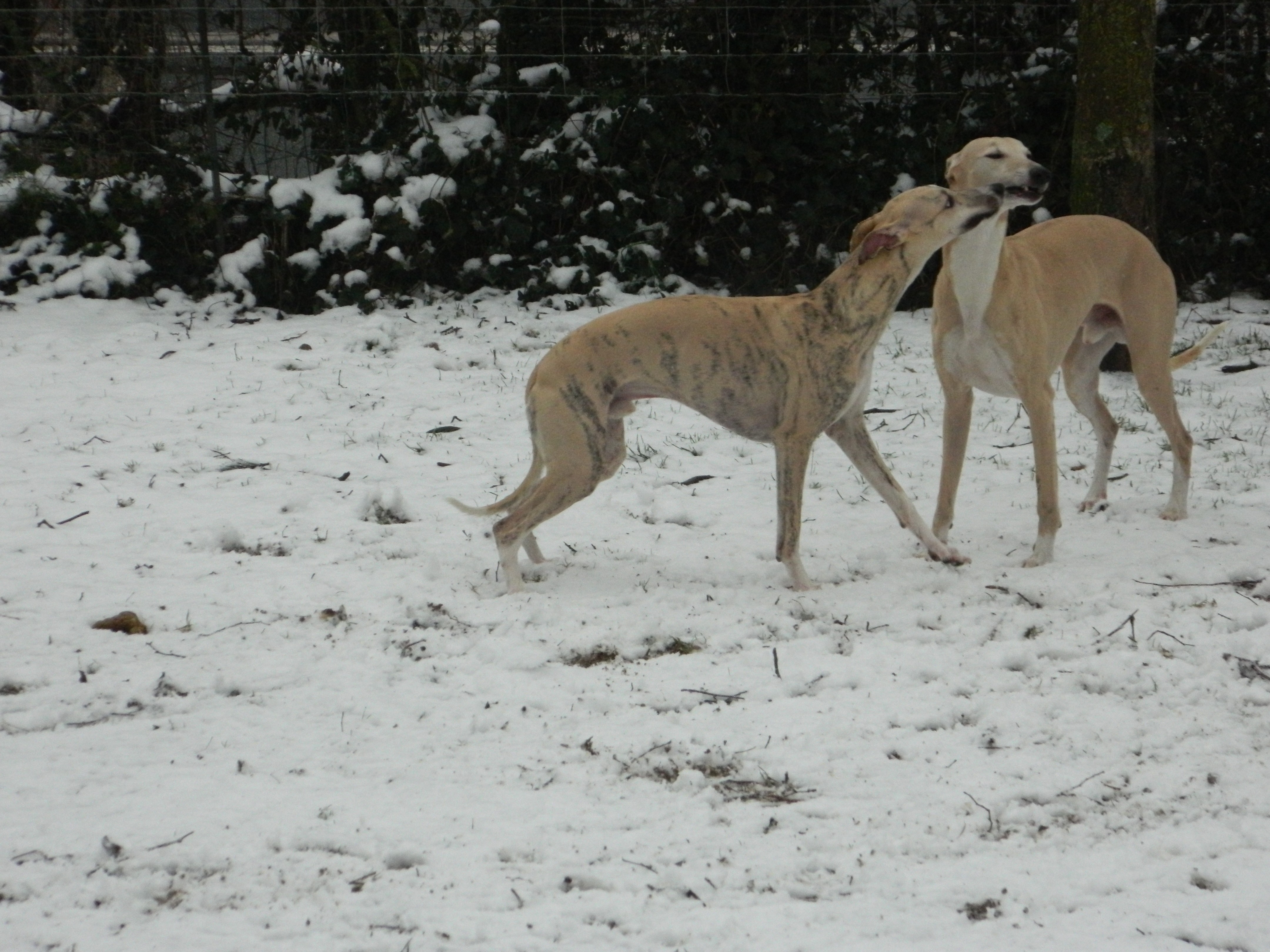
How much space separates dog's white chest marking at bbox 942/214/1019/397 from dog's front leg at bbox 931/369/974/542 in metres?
0.15

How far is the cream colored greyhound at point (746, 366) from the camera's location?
14.6 feet

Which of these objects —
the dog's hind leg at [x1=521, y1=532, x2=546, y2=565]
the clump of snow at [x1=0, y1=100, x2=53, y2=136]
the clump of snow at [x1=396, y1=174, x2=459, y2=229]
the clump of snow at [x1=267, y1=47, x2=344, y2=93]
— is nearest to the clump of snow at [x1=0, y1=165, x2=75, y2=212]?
the clump of snow at [x1=0, y1=100, x2=53, y2=136]

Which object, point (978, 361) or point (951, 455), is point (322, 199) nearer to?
point (951, 455)

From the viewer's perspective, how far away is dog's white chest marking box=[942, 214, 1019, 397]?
455cm

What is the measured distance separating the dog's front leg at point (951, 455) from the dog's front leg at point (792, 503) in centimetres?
72

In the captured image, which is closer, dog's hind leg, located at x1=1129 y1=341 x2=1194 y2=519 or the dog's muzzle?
the dog's muzzle

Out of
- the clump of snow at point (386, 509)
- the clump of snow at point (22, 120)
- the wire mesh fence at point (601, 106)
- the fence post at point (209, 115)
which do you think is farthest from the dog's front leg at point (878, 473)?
the clump of snow at point (22, 120)

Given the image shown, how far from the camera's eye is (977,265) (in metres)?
4.55

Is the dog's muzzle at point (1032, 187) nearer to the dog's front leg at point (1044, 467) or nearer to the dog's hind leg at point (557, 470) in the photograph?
the dog's front leg at point (1044, 467)

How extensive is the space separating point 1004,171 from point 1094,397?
1.45 meters

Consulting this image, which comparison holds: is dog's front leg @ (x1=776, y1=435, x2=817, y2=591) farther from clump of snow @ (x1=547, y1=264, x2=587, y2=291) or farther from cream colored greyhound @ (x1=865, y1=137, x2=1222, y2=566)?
clump of snow @ (x1=547, y1=264, x2=587, y2=291)

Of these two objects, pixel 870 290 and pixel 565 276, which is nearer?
pixel 870 290

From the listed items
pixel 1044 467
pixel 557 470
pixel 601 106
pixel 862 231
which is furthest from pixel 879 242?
pixel 601 106

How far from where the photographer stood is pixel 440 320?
8.77 meters
